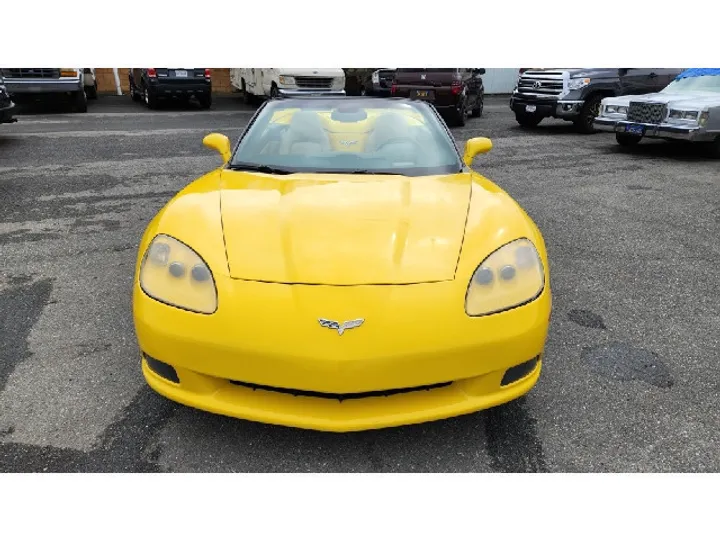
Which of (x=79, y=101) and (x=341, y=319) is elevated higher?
(x=341, y=319)

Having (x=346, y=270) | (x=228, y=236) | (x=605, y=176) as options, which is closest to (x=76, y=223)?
(x=228, y=236)

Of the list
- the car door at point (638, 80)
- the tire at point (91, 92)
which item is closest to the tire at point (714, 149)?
the car door at point (638, 80)

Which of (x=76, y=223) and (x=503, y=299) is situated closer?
(x=503, y=299)

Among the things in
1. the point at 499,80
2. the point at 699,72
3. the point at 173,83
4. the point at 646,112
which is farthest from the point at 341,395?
the point at 499,80

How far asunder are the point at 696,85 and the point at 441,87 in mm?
5019

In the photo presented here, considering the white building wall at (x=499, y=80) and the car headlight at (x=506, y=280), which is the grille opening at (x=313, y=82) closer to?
the white building wall at (x=499, y=80)

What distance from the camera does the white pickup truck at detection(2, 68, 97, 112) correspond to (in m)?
12.5

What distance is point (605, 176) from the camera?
7.68 meters

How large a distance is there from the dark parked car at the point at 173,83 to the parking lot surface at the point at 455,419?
8.54m

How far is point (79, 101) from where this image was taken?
1356 centimetres

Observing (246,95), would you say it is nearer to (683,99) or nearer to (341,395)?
(683,99)

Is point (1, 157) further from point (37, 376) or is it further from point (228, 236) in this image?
point (228, 236)

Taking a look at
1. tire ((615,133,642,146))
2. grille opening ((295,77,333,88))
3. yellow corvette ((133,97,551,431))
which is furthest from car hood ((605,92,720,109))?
yellow corvette ((133,97,551,431))

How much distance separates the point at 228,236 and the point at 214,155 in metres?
6.86
